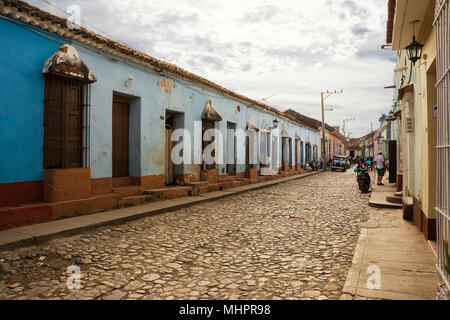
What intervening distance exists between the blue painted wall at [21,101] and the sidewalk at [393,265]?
19.1 ft

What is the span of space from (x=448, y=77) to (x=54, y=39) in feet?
22.9

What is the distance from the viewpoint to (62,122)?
674cm

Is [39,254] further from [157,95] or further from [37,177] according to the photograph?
[157,95]

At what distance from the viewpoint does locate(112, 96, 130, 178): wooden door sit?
8.83m

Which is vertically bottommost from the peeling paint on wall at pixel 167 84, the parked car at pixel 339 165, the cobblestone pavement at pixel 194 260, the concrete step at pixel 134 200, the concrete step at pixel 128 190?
the cobblestone pavement at pixel 194 260

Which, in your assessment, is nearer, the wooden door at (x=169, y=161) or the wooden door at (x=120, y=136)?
the wooden door at (x=120, y=136)

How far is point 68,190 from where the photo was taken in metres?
6.62

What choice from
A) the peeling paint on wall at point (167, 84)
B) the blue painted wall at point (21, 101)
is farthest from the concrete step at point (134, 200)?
the peeling paint on wall at point (167, 84)

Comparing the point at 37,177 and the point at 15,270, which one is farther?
the point at 37,177

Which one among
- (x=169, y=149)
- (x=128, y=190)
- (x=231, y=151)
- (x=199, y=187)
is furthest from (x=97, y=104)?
(x=231, y=151)

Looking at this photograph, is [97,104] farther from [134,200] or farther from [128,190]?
[134,200]

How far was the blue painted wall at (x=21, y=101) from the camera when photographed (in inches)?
228

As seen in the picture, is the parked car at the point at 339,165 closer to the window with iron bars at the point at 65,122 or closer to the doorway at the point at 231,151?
the doorway at the point at 231,151

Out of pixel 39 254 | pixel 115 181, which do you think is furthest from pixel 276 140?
pixel 39 254
